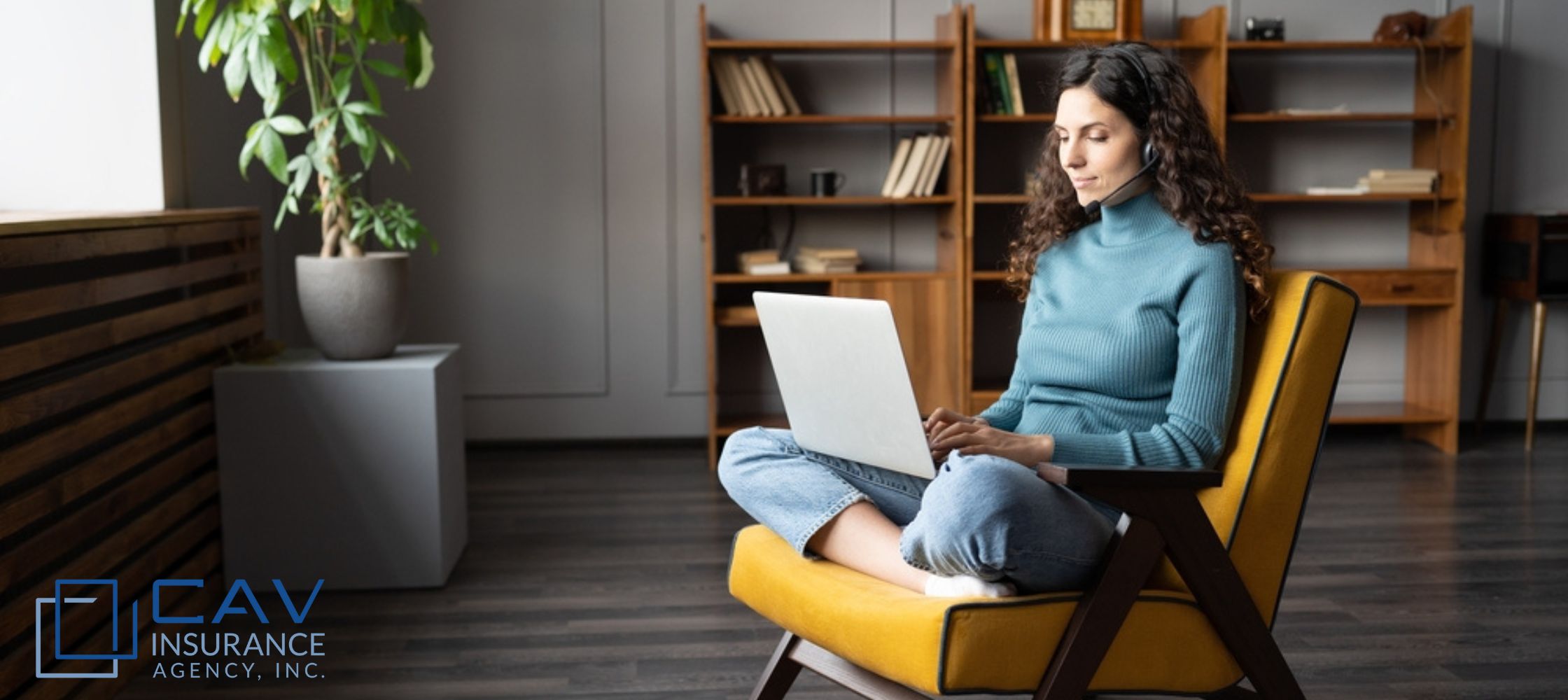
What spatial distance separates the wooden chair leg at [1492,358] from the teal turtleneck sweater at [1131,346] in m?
3.67

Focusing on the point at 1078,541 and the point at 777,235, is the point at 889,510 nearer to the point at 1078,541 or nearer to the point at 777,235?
the point at 1078,541

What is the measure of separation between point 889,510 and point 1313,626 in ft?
4.47

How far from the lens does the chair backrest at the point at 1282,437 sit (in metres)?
1.88

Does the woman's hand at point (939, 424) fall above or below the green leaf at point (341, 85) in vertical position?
below

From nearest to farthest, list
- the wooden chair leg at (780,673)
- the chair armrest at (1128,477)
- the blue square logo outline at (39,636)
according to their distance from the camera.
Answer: the chair armrest at (1128,477) → the wooden chair leg at (780,673) → the blue square logo outline at (39,636)

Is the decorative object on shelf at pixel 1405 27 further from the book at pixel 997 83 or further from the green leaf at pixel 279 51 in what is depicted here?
the green leaf at pixel 279 51

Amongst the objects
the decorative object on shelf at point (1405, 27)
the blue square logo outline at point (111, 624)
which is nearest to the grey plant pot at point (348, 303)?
the blue square logo outline at point (111, 624)

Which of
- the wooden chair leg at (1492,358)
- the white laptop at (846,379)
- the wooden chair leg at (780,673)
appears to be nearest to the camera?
the white laptop at (846,379)

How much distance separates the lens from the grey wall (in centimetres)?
505

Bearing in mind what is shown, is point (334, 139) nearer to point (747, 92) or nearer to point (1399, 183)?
point (747, 92)

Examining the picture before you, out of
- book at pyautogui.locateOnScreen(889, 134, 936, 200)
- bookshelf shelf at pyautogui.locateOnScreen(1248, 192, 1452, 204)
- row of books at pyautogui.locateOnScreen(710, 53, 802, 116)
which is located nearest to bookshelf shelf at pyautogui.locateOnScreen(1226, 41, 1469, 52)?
bookshelf shelf at pyautogui.locateOnScreen(1248, 192, 1452, 204)

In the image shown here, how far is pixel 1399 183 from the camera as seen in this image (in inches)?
196

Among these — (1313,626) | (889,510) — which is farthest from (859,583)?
(1313,626)

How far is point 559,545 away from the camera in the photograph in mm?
3705
